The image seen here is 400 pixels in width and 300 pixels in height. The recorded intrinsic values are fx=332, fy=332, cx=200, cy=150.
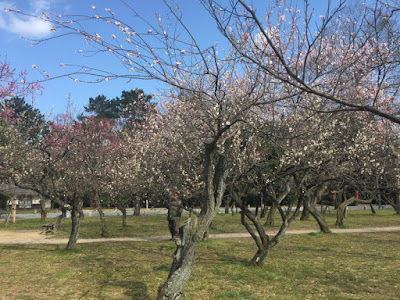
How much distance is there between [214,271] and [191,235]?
11.8 ft

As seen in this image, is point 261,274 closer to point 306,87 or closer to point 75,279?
point 75,279

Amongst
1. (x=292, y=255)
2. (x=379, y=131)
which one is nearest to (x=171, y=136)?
(x=292, y=255)

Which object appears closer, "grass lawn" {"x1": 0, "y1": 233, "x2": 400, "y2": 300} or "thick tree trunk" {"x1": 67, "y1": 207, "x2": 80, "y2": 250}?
"grass lawn" {"x1": 0, "y1": 233, "x2": 400, "y2": 300}

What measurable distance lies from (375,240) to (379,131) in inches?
186

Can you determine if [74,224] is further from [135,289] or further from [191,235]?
[191,235]

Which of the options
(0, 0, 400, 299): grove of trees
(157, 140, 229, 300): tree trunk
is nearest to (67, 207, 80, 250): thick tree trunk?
(0, 0, 400, 299): grove of trees

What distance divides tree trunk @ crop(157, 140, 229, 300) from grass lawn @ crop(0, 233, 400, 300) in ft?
4.98

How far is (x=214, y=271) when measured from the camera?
8820 millimetres

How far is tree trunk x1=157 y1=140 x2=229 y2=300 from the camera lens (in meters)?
5.43

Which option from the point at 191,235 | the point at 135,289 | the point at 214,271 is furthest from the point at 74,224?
the point at 191,235

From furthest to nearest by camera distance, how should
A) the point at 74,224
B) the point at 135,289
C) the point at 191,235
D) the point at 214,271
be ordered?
the point at 74,224, the point at 214,271, the point at 135,289, the point at 191,235

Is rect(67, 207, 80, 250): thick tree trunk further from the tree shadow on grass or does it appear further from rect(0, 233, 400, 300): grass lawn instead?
the tree shadow on grass

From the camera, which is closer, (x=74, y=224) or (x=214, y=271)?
(x=214, y=271)

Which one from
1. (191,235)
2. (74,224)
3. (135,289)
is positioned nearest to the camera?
(191,235)
